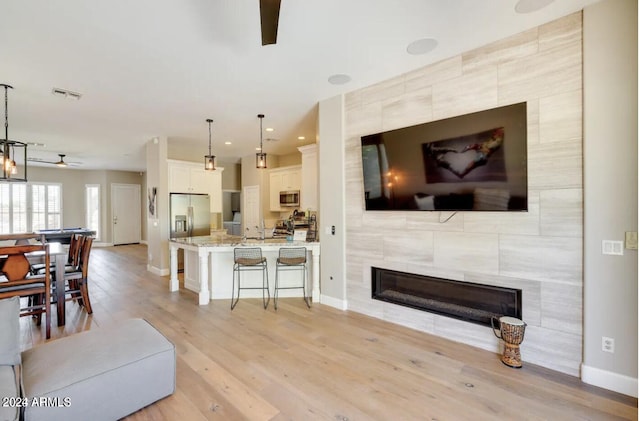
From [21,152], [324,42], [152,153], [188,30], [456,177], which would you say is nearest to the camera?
[188,30]

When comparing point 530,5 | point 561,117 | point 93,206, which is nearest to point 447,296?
point 561,117

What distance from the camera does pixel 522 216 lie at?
8.75 feet

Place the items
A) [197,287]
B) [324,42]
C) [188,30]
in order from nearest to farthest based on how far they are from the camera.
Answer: [188,30] < [324,42] < [197,287]

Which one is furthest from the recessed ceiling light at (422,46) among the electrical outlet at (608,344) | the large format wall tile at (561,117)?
the electrical outlet at (608,344)

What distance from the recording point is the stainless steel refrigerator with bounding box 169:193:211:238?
645cm

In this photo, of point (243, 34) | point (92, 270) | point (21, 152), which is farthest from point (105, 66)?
point (21, 152)

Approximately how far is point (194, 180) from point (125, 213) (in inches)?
244

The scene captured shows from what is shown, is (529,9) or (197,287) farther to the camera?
(197,287)

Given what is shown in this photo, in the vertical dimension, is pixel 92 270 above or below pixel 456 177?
below

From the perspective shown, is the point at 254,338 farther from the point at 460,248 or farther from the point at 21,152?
the point at 21,152

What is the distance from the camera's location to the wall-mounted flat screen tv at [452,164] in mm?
2646

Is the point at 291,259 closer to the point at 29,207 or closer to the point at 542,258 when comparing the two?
the point at 542,258

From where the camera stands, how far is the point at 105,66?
121 inches

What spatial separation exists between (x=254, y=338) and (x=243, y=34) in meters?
2.96
